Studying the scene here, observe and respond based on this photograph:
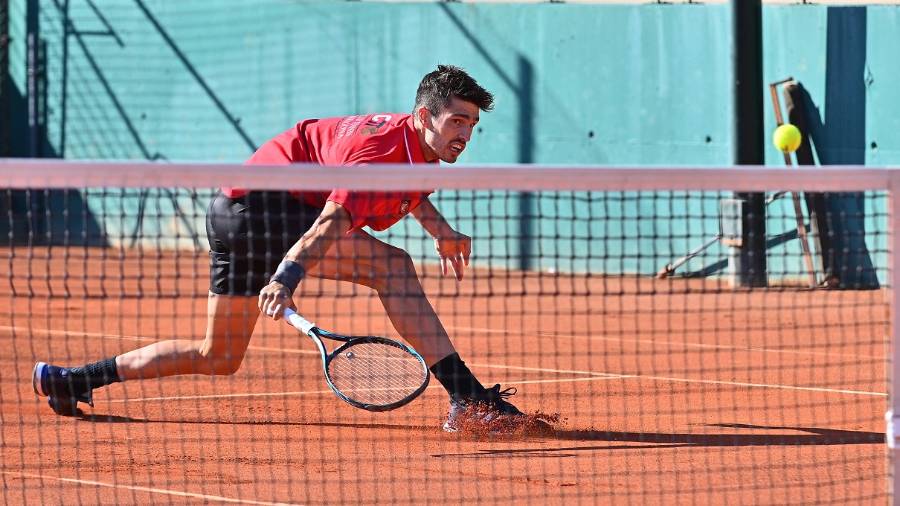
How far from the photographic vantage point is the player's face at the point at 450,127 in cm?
513

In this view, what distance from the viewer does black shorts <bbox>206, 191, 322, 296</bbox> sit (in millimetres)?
5367

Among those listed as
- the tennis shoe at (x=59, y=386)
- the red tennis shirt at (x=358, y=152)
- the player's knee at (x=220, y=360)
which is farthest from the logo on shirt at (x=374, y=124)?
the tennis shoe at (x=59, y=386)

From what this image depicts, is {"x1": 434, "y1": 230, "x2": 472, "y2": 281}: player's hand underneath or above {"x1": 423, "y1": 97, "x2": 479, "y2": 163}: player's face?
underneath

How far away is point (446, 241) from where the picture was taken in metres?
5.37

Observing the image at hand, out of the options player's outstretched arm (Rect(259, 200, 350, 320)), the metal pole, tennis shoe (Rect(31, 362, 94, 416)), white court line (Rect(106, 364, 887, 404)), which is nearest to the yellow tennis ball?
the metal pole

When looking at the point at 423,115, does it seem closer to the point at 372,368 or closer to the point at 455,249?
the point at 455,249

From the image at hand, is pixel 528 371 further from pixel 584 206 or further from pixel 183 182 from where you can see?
pixel 584 206

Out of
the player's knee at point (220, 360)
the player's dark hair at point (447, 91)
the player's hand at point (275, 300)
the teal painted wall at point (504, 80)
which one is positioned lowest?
the player's knee at point (220, 360)

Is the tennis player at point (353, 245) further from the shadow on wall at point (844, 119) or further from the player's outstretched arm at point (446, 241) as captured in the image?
the shadow on wall at point (844, 119)

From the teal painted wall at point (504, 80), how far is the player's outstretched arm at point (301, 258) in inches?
205

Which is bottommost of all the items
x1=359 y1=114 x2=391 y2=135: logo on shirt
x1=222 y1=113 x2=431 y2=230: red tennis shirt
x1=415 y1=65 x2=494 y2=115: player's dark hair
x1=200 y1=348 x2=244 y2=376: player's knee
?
x1=200 y1=348 x2=244 y2=376: player's knee

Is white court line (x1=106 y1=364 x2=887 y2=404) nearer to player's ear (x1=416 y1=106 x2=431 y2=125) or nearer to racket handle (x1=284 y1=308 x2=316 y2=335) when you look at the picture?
racket handle (x1=284 y1=308 x2=316 y2=335)

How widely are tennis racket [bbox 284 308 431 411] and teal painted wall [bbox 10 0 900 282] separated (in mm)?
4574

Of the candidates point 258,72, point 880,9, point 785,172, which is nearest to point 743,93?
point 880,9
